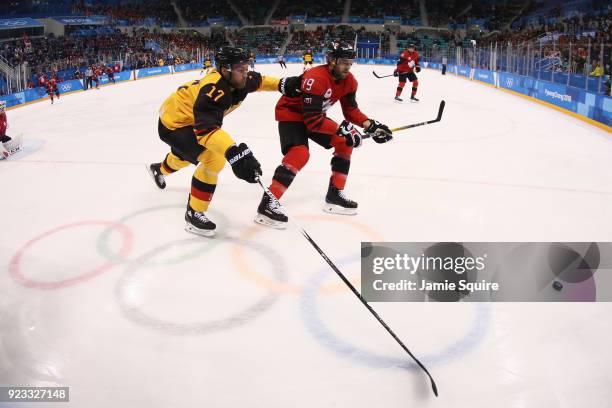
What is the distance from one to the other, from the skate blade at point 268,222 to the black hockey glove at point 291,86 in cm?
90

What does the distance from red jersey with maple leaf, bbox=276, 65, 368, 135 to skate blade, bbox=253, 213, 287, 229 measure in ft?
2.28

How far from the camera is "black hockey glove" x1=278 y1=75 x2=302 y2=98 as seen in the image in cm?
299

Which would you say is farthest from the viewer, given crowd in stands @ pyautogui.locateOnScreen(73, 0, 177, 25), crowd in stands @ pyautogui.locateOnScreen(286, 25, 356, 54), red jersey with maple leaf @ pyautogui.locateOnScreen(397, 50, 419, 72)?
crowd in stands @ pyautogui.locateOnScreen(286, 25, 356, 54)

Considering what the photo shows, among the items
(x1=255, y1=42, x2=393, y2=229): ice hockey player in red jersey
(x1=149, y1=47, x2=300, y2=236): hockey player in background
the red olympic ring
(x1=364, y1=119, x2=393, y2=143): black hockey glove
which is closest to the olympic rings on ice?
the red olympic ring

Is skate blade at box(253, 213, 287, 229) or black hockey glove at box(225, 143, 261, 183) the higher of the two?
black hockey glove at box(225, 143, 261, 183)

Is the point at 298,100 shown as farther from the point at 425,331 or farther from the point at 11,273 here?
the point at 11,273

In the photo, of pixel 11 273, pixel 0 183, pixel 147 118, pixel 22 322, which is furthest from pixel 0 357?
pixel 147 118

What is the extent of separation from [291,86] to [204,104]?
2.49ft

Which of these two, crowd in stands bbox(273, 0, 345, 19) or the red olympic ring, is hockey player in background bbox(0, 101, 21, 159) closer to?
the red olympic ring

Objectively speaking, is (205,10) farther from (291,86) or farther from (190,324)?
(190,324)

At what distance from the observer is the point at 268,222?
3.01m

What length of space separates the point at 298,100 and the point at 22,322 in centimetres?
214

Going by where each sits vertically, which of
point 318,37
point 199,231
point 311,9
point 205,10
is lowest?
point 199,231

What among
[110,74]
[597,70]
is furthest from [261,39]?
[597,70]
